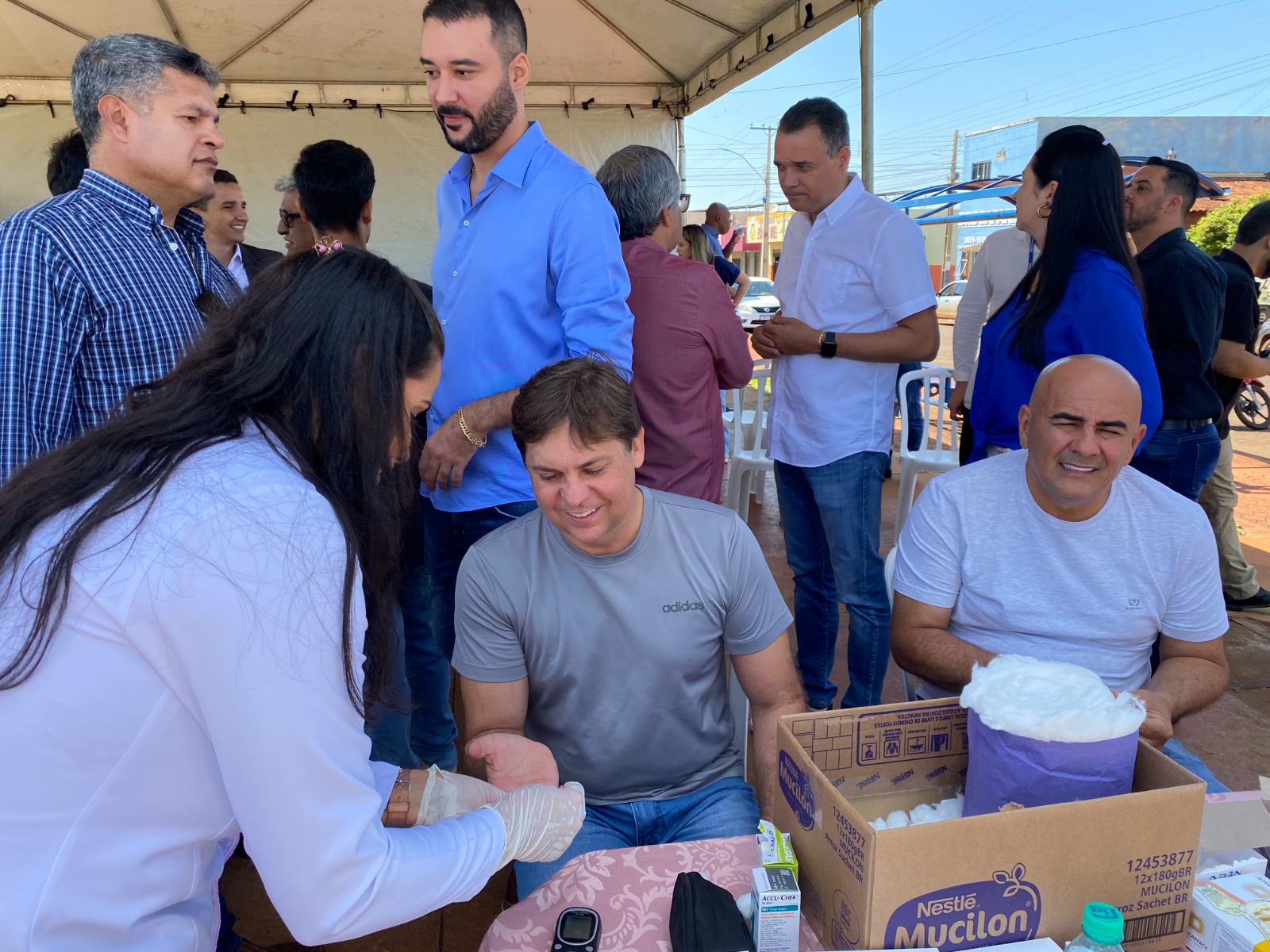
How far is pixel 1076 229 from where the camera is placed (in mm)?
2111

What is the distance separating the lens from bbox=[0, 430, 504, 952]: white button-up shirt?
0.86 metres

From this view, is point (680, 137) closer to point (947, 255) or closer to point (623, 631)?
point (623, 631)

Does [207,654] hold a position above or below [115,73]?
below

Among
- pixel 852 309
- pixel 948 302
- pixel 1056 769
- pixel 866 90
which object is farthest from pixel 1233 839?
pixel 948 302

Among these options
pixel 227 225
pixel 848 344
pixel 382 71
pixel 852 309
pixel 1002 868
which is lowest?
pixel 1002 868

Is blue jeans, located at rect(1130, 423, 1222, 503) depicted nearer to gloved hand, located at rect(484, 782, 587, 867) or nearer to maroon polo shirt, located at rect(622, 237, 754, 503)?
maroon polo shirt, located at rect(622, 237, 754, 503)

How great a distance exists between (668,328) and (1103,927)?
1803 mm

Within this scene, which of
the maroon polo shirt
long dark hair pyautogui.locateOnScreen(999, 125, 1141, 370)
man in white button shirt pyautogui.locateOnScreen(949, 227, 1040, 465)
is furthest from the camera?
man in white button shirt pyautogui.locateOnScreen(949, 227, 1040, 465)

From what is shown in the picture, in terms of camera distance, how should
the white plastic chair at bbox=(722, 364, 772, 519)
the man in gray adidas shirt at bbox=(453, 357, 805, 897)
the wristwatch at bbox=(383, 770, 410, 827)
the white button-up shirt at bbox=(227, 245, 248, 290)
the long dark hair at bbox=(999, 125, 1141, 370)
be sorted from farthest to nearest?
the white plastic chair at bbox=(722, 364, 772, 519) < the white button-up shirt at bbox=(227, 245, 248, 290) < the long dark hair at bbox=(999, 125, 1141, 370) < the man in gray adidas shirt at bbox=(453, 357, 805, 897) < the wristwatch at bbox=(383, 770, 410, 827)

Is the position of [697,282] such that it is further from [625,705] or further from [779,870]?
[779,870]

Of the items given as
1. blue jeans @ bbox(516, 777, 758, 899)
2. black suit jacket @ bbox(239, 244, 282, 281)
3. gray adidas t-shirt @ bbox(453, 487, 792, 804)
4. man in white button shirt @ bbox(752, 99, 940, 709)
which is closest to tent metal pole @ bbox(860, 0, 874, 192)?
man in white button shirt @ bbox(752, 99, 940, 709)

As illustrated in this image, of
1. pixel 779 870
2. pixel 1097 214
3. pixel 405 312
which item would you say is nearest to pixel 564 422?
pixel 405 312

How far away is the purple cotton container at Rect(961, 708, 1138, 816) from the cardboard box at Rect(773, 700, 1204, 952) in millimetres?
56

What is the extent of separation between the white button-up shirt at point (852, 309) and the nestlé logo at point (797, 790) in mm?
1625
